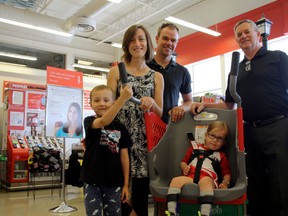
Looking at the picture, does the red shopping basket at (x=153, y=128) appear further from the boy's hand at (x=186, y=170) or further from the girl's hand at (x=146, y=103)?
the boy's hand at (x=186, y=170)

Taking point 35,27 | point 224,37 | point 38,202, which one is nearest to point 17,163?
point 38,202

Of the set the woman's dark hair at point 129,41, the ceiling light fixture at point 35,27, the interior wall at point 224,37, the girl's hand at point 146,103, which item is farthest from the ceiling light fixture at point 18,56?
the girl's hand at point 146,103

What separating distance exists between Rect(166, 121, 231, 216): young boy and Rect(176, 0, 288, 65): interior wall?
6.01 metres

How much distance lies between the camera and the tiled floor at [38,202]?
13.5 ft

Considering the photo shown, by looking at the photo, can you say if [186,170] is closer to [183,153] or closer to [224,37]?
[183,153]

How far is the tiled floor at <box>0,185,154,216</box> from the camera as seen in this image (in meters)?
4.12

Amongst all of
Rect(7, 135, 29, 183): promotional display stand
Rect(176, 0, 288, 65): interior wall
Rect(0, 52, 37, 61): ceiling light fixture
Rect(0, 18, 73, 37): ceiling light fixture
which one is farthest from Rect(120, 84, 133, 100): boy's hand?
Rect(0, 52, 37, 61): ceiling light fixture

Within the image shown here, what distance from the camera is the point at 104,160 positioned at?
1.63 meters

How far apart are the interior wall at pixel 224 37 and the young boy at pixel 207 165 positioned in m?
6.01

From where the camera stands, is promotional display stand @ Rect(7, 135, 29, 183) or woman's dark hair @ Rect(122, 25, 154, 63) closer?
woman's dark hair @ Rect(122, 25, 154, 63)

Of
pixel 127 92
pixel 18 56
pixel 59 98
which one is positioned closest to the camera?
pixel 127 92

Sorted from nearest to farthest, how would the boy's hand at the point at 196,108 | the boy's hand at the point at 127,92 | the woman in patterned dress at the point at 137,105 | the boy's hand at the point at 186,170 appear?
the boy's hand at the point at 127,92 → the woman in patterned dress at the point at 137,105 → the boy's hand at the point at 186,170 → the boy's hand at the point at 196,108

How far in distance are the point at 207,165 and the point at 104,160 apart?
0.64 m

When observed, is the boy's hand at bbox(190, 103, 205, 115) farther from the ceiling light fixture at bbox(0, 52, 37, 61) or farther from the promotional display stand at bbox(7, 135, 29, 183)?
the ceiling light fixture at bbox(0, 52, 37, 61)
